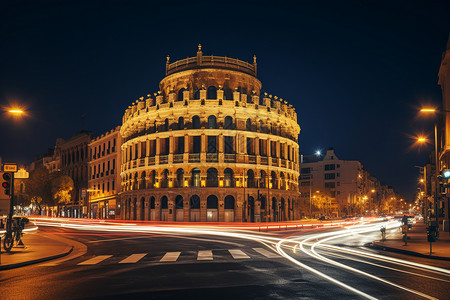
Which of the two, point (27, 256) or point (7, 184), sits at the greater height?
point (7, 184)

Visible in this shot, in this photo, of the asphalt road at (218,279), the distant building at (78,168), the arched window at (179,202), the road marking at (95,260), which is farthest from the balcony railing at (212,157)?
the asphalt road at (218,279)

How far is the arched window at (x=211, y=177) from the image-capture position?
60.0 meters

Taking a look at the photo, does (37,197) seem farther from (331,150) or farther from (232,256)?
(331,150)

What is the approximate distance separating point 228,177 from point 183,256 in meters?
43.1

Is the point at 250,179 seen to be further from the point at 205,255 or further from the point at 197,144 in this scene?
the point at 205,255

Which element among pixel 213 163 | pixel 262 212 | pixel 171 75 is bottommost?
pixel 262 212

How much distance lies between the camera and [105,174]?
8138 centimetres

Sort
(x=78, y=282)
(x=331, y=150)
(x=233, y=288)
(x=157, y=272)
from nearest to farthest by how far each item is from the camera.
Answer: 1. (x=233, y=288)
2. (x=78, y=282)
3. (x=157, y=272)
4. (x=331, y=150)

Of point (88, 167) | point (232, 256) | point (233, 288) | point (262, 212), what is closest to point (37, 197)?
point (88, 167)

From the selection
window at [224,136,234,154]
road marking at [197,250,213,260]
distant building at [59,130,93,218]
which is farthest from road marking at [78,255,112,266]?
distant building at [59,130,93,218]

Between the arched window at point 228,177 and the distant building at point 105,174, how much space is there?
24126 mm

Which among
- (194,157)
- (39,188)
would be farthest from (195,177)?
(39,188)

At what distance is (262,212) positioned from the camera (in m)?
62.2

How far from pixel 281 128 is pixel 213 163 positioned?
45.5 feet
